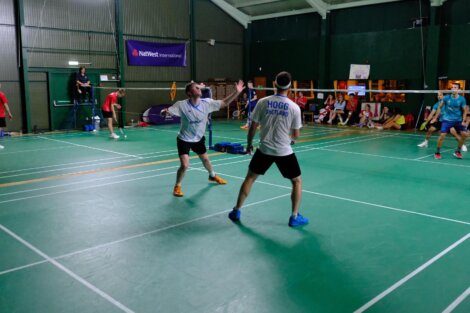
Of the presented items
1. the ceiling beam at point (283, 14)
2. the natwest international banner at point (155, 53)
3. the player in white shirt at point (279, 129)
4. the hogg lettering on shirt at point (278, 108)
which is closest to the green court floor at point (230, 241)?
the player in white shirt at point (279, 129)

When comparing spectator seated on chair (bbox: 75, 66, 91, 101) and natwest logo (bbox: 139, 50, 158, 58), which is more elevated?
natwest logo (bbox: 139, 50, 158, 58)

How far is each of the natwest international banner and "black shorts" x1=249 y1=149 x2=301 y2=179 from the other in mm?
17619

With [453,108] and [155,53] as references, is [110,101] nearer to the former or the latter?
[155,53]

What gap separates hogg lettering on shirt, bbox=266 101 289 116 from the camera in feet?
19.3

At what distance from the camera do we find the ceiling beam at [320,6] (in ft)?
75.0

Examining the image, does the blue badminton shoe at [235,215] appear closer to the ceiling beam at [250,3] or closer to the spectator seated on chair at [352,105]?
the spectator seated on chair at [352,105]

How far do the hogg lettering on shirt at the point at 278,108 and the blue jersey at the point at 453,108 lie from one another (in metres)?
7.54

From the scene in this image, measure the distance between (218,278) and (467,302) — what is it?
2.34 meters

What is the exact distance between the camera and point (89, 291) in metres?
4.36

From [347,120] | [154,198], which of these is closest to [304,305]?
[154,198]

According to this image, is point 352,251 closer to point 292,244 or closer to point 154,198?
point 292,244

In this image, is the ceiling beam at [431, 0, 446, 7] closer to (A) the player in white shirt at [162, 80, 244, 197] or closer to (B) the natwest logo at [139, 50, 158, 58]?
(B) the natwest logo at [139, 50, 158, 58]

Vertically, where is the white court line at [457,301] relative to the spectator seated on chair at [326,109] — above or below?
below

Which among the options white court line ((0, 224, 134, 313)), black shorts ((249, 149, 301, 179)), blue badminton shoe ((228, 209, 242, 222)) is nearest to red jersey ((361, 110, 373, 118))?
blue badminton shoe ((228, 209, 242, 222))
